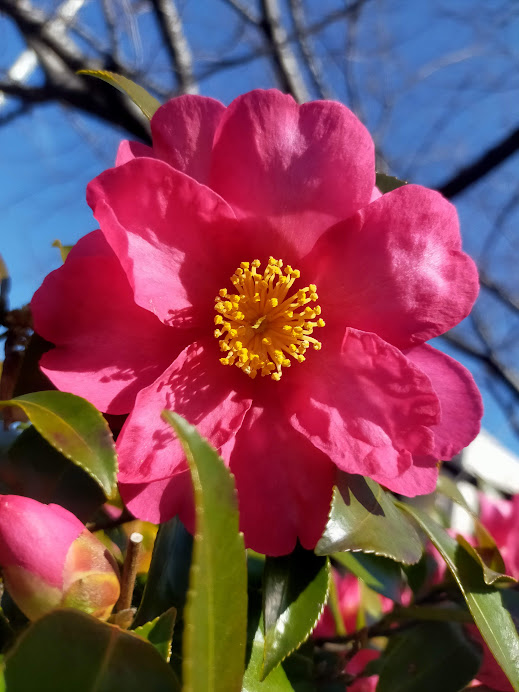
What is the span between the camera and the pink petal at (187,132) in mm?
507

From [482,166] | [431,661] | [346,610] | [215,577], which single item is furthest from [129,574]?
[482,166]

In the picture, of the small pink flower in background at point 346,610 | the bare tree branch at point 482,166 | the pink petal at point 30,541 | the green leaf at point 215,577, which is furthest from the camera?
the bare tree branch at point 482,166

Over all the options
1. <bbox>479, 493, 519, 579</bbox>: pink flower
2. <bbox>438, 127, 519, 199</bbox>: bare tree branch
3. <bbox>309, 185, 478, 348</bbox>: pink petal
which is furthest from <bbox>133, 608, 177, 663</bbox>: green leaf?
<bbox>438, 127, 519, 199</bbox>: bare tree branch

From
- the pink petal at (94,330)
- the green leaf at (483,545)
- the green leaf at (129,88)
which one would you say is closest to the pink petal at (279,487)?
the pink petal at (94,330)

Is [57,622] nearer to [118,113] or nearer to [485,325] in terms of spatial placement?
[118,113]

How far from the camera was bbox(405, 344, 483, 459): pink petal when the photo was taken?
51 centimetres

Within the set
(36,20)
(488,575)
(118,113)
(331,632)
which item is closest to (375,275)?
(488,575)

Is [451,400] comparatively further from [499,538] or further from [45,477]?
[499,538]

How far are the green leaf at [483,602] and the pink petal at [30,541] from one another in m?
0.36

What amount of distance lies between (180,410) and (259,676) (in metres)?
0.23

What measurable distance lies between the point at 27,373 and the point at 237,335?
19 cm

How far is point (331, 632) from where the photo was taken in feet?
3.28

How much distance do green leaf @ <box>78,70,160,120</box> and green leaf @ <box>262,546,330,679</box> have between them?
0.42 m

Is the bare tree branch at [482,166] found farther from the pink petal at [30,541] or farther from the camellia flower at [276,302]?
the pink petal at [30,541]
